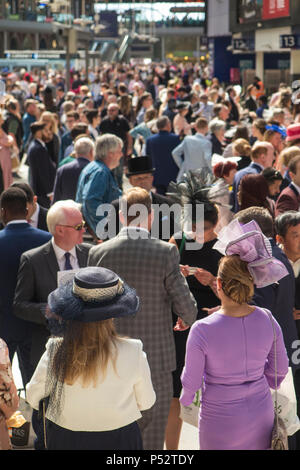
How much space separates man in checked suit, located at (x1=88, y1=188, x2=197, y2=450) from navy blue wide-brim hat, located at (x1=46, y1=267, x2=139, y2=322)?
1109 mm

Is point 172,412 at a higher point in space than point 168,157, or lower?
lower

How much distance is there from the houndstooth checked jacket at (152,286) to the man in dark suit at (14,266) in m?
0.91

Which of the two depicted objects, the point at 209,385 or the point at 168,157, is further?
the point at 168,157

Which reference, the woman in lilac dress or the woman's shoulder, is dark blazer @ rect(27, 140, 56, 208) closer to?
the woman in lilac dress

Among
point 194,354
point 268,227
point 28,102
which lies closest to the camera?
point 194,354

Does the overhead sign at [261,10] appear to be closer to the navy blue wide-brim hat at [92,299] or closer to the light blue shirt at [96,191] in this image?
the light blue shirt at [96,191]

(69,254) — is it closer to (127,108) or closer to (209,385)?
(209,385)

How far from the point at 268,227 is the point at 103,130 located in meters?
9.92

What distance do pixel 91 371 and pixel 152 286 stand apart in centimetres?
138

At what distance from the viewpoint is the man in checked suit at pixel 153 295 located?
4.59 meters

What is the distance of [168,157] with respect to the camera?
37.6 feet

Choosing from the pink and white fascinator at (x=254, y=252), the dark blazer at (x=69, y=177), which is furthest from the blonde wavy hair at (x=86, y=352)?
the dark blazer at (x=69, y=177)

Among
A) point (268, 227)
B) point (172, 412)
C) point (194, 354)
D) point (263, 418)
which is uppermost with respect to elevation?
point (268, 227)

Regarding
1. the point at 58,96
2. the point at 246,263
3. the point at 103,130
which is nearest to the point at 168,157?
the point at 103,130
